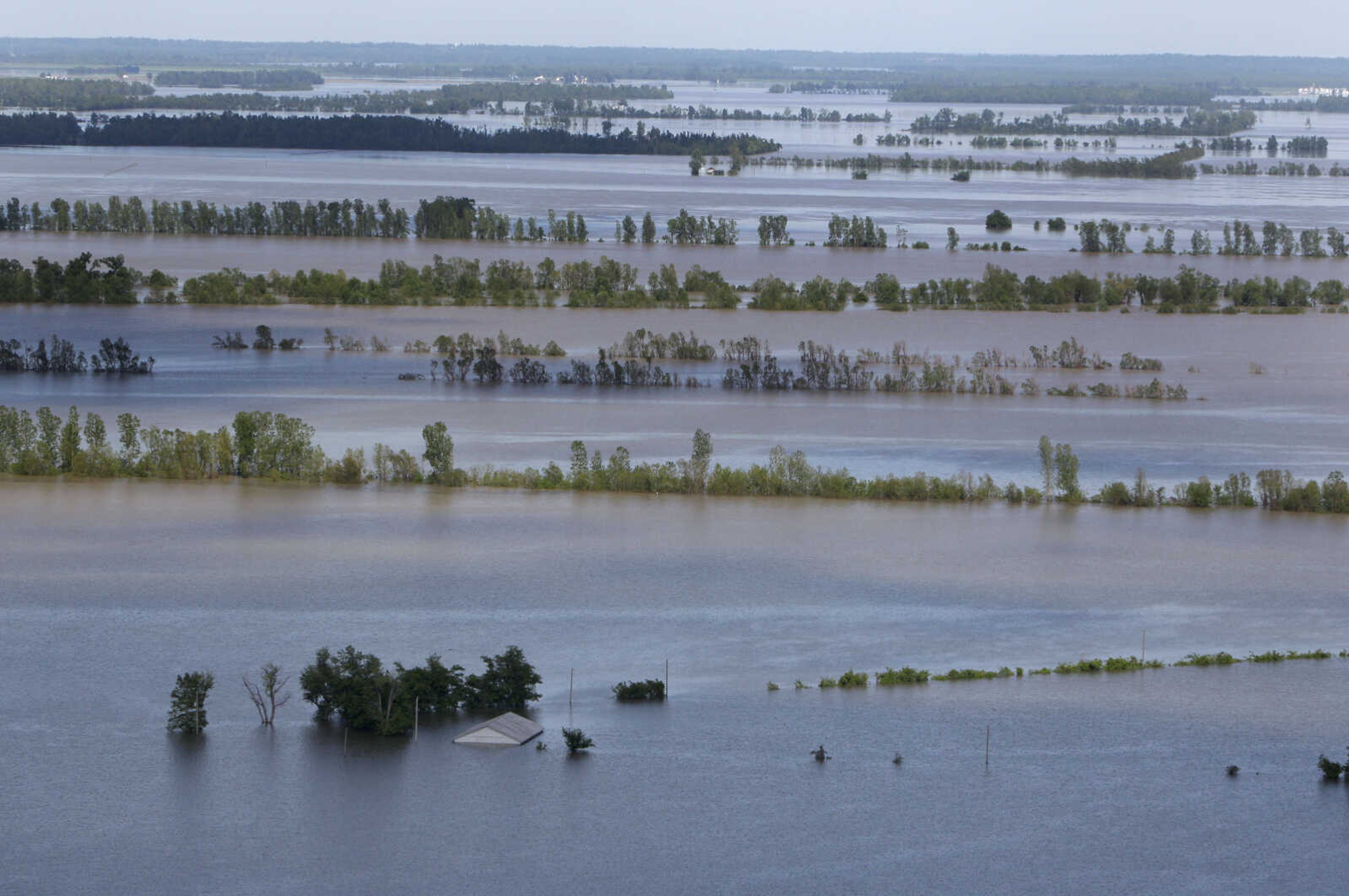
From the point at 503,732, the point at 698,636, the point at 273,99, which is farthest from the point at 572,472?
the point at 273,99

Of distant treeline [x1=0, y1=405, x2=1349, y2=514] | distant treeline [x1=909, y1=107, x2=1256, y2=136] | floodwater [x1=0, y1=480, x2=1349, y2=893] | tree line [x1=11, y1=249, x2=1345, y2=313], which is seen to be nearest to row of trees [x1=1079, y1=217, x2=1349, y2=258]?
tree line [x1=11, y1=249, x2=1345, y2=313]

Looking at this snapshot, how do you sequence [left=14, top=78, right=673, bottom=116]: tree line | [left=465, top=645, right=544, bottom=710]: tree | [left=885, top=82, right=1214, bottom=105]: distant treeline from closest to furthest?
[left=465, top=645, right=544, bottom=710]: tree
[left=14, top=78, right=673, bottom=116]: tree line
[left=885, top=82, right=1214, bottom=105]: distant treeline

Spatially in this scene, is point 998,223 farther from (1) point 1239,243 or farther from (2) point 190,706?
(2) point 190,706

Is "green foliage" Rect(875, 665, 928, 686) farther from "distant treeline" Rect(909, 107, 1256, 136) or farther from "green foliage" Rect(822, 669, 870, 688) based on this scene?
"distant treeline" Rect(909, 107, 1256, 136)

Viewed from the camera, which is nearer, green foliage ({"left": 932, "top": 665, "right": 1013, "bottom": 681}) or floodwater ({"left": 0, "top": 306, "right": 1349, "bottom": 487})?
green foliage ({"left": 932, "top": 665, "right": 1013, "bottom": 681})

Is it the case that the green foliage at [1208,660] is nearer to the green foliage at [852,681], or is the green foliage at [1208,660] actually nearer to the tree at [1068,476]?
the green foliage at [852,681]

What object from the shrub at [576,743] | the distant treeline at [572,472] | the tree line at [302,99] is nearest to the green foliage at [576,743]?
the shrub at [576,743]

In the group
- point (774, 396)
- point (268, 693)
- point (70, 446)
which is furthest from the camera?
point (774, 396)
